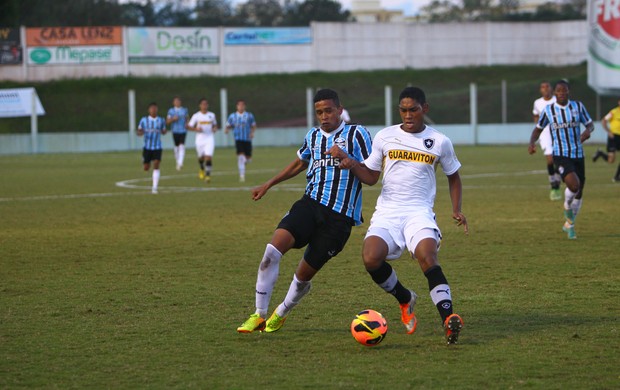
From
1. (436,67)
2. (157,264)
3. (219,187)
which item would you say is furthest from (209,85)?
(157,264)

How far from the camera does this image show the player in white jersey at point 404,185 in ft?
25.5

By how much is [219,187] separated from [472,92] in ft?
89.6

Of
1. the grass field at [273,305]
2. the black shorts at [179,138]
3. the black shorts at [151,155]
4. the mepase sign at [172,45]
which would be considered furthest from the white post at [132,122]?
the grass field at [273,305]

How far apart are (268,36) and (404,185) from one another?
60719mm

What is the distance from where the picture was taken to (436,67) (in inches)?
2798

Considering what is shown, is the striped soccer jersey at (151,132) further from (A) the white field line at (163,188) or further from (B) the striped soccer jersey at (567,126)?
(B) the striped soccer jersey at (567,126)

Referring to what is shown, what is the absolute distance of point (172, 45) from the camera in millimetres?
65375

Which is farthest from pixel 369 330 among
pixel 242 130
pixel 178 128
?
pixel 178 128

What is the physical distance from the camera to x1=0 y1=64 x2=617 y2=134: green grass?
176ft

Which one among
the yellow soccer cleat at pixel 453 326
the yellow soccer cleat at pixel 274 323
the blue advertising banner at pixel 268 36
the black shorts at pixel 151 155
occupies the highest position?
the blue advertising banner at pixel 268 36

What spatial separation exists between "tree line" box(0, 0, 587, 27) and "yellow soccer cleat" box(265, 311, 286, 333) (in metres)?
64.4

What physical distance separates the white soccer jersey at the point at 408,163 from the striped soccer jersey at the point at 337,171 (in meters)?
0.22

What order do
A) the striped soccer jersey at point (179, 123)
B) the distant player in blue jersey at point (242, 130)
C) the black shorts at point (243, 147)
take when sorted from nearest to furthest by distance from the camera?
the black shorts at point (243, 147), the distant player in blue jersey at point (242, 130), the striped soccer jersey at point (179, 123)

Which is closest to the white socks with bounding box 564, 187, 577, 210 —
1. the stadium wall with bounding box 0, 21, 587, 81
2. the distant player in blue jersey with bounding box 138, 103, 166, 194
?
the distant player in blue jersey with bounding box 138, 103, 166, 194
